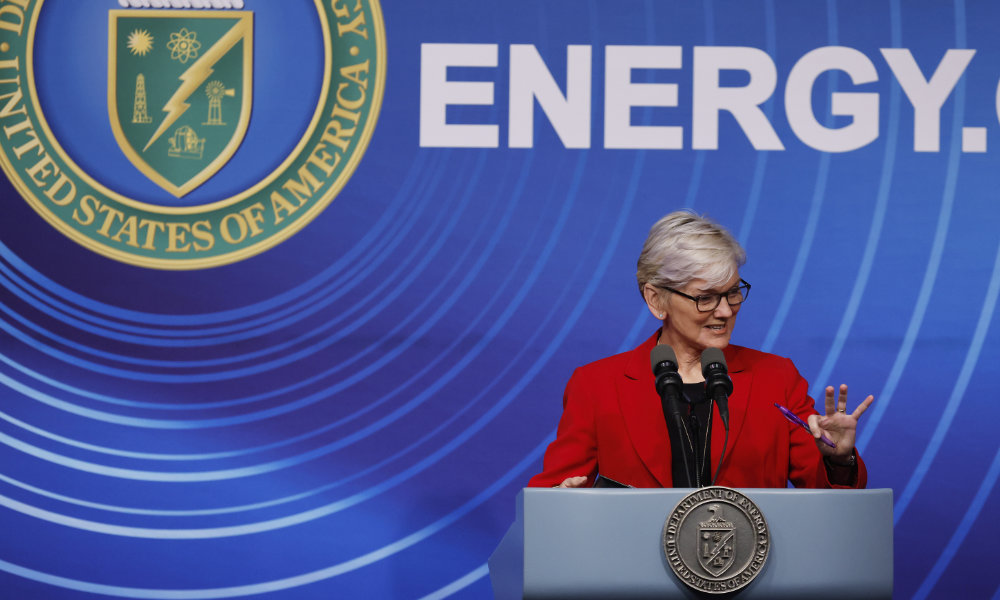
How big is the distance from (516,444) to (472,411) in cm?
18

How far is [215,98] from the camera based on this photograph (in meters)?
3.40

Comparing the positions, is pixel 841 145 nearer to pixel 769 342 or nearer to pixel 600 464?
pixel 769 342

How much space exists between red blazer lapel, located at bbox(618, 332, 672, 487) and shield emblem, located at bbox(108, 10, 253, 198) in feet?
5.71

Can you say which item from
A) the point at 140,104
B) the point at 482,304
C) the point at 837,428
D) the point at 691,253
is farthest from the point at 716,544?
the point at 140,104

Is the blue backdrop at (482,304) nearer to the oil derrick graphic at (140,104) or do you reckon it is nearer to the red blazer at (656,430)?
the oil derrick graphic at (140,104)

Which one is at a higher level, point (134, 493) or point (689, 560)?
point (689, 560)

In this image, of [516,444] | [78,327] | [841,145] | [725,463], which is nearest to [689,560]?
[725,463]

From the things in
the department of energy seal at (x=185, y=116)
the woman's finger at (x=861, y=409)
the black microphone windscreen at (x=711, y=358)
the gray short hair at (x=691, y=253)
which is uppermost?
the department of energy seal at (x=185, y=116)

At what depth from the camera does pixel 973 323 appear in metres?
3.31

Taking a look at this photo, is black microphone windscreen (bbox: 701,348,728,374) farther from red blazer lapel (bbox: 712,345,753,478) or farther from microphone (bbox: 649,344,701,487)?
red blazer lapel (bbox: 712,345,753,478)

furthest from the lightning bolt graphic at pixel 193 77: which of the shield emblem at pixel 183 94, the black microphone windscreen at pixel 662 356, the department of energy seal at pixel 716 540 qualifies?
the department of energy seal at pixel 716 540

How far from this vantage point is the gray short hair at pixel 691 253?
220 cm

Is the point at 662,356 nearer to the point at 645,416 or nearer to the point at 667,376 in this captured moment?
the point at 667,376

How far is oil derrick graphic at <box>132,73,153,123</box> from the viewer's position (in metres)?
3.40
